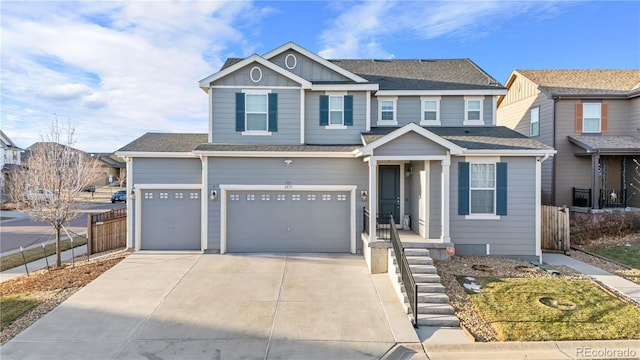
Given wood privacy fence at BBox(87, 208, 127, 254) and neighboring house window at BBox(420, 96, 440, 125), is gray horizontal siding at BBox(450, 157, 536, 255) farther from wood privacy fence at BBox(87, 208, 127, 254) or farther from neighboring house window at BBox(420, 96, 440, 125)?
wood privacy fence at BBox(87, 208, 127, 254)

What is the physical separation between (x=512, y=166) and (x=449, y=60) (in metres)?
7.05

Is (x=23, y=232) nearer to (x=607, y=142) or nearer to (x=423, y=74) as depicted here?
(x=423, y=74)

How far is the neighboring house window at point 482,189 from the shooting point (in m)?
10.9

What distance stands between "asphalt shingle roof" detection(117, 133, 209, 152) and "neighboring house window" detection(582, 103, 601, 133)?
56.3ft

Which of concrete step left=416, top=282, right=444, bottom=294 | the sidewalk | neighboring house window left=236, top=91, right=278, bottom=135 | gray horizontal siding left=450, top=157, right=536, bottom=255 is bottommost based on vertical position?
the sidewalk

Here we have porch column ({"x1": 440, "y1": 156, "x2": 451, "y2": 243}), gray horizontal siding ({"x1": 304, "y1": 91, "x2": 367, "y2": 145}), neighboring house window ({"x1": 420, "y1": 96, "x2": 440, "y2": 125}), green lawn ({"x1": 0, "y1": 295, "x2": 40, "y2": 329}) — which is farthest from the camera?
neighboring house window ({"x1": 420, "y1": 96, "x2": 440, "y2": 125})

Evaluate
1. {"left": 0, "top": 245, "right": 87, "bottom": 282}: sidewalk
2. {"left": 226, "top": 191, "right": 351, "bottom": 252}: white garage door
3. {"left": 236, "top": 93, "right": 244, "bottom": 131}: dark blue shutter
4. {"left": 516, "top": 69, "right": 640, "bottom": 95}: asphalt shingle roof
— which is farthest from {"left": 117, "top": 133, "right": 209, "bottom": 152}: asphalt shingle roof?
{"left": 516, "top": 69, "right": 640, "bottom": 95}: asphalt shingle roof

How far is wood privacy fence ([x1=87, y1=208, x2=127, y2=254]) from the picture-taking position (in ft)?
39.3

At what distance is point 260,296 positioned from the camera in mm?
8023

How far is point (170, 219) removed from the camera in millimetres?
11859

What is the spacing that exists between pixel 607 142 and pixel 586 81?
344cm

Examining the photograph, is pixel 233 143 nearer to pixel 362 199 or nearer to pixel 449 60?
pixel 362 199

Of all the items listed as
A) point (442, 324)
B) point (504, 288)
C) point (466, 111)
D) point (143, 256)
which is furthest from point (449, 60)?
point (143, 256)

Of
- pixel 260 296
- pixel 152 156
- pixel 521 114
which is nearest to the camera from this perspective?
pixel 260 296
